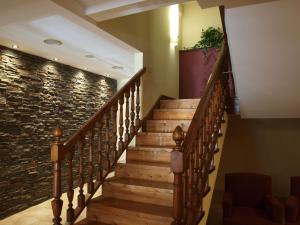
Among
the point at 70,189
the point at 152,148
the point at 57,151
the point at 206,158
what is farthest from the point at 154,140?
the point at 57,151

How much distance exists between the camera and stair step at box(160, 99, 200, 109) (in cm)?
412

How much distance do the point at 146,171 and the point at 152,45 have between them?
2347mm

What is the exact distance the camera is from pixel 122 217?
2.52m

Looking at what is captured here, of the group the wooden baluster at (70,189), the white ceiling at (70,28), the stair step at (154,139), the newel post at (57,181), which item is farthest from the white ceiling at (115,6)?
the stair step at (154,139)

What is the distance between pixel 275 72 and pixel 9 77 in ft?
11.6

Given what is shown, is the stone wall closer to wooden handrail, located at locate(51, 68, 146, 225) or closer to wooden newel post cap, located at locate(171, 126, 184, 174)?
wooden handrail, located at locate(51, 68, 146, 225)

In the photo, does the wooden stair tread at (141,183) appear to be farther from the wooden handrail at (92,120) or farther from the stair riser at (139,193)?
the wooden handrail at (92,120)

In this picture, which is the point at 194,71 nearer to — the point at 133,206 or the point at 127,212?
the point at 133,206

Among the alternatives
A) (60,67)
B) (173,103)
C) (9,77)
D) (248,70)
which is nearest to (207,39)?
(173,103)

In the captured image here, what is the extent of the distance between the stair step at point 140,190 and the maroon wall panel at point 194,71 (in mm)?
3333

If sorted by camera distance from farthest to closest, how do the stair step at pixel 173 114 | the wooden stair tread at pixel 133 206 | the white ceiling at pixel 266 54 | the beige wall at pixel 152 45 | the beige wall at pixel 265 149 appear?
the beige wall at pixel 265 149
the stair step at pixel 173 114
the beige wall at pixel 152 45
the white ceiling at pixel 266 54
the wooden stair tread at pixel 133 206

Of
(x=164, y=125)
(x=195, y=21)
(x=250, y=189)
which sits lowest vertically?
(x=250, y=189)

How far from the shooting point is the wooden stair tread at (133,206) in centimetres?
245

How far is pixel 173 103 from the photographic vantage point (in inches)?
171
